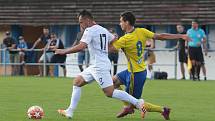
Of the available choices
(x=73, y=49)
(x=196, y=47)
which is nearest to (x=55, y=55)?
(x=196, y=47)

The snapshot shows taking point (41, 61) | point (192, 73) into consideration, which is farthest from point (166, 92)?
point (41, 61)

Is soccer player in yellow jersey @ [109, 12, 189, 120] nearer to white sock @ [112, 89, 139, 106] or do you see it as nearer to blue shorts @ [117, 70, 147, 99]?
blue shorts @ [117, 70, 147, 99]

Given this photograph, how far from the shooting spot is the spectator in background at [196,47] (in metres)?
27.1

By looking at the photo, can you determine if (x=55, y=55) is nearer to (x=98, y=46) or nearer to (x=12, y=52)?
(x=12, y=52)

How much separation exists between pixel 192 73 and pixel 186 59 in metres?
1.01

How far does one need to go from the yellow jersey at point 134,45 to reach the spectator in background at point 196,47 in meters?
14.4

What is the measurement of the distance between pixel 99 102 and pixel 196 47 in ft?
38.0

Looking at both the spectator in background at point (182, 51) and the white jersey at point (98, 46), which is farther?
the spectator in background at point (182, 51)

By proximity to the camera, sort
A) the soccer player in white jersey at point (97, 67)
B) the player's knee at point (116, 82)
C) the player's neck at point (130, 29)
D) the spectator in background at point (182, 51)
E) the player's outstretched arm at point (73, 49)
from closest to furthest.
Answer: the player's outstretched arm at point (73, 49), the soccer player in white jersey at point (97, 67), the player's neck at point (130, 29), the player's knee at point (116, 82), the spectator in background at point (182, 51)

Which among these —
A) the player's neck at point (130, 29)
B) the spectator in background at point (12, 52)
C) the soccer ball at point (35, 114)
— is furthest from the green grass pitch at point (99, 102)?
the spectator in background at point (12, 52)

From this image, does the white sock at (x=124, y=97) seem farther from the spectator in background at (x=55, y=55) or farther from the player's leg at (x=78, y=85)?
the spectator in background at (x=55, y=55)

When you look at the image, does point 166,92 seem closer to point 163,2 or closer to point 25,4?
point 163,2

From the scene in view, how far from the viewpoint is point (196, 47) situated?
89.8 feet

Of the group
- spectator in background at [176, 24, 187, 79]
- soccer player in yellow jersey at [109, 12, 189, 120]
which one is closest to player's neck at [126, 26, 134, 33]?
soccer player in yellow jersey at [109, 12, 189, 120]
